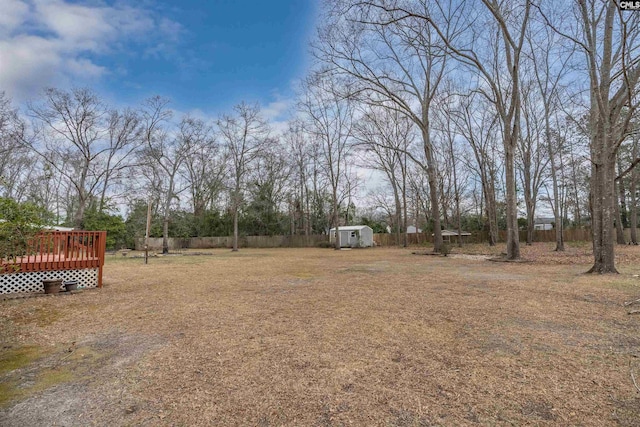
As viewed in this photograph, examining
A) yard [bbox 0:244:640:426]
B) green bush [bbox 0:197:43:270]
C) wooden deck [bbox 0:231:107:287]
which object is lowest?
yard [bbox 0:244:640:426]

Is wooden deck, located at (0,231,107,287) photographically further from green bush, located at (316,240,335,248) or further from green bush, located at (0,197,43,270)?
green bush, located at (316,240,335,248)

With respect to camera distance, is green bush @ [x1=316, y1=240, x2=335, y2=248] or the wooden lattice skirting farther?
green bush @ [x1=316, y1=240, x2=335, y2=248]

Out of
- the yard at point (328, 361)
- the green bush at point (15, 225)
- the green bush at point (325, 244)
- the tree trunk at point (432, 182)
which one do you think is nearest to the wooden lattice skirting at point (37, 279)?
the yard at point (328, 361)

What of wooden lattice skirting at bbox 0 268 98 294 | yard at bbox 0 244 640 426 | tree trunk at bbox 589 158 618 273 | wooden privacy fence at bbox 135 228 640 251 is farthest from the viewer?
wooden privacy fence at bbox 135 228 640 251

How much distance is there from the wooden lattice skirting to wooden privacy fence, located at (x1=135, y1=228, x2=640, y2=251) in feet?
80.3

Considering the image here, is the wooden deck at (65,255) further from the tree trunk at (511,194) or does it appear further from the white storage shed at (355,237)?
the white storage shed at (355,237)

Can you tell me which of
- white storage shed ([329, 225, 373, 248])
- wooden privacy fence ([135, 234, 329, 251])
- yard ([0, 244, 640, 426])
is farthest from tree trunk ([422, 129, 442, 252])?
wooden privacy fence ([135, 234, 329, 251])

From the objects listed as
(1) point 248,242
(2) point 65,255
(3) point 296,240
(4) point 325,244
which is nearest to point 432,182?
(4) point 325,244

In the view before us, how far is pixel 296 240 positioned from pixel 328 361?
30.1 m

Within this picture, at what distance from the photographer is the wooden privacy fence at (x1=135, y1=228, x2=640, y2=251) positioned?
98.7ft

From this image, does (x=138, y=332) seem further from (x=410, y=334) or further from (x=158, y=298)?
(x=410, y=334)

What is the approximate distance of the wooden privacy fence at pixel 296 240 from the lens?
30.1 meters

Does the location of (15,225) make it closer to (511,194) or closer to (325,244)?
(511,194)

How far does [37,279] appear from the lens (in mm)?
7234
